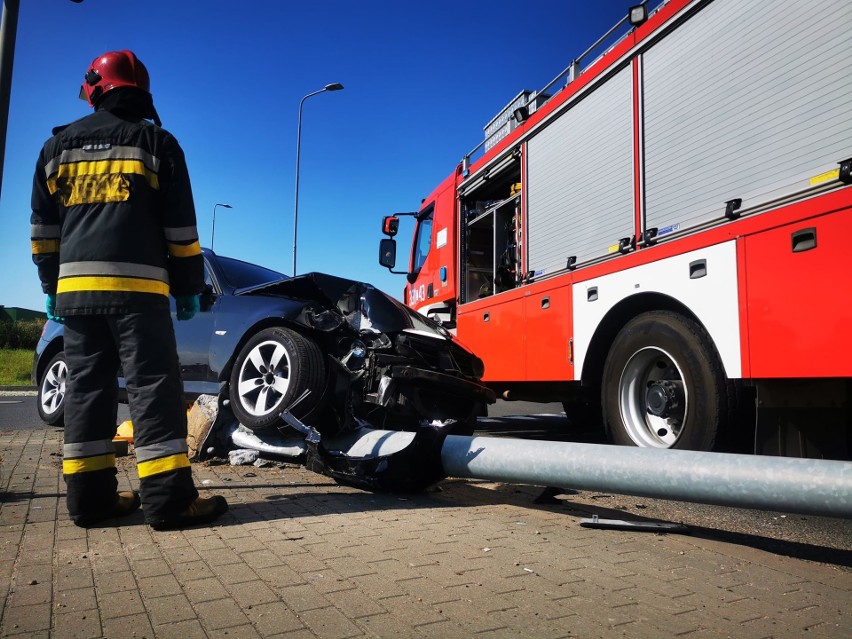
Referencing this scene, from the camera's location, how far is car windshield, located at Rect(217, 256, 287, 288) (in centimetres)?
591

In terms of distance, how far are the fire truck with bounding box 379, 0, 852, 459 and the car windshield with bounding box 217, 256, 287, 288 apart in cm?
234

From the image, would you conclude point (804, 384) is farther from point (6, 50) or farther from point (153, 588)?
point (6, 50)

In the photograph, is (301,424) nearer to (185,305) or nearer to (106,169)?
(185,305)

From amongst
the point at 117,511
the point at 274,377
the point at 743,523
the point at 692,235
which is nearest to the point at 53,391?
the point at 274,377

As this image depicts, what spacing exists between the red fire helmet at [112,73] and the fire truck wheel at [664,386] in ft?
11.7

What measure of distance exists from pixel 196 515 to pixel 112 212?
1.48 metres

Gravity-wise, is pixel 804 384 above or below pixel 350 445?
above

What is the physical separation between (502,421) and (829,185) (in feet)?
21.1

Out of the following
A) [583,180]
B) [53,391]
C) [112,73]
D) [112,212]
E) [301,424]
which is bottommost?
[301,424]

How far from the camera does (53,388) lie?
6836 mm

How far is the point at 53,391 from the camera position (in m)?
6.81

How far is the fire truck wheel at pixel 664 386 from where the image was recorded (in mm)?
4109

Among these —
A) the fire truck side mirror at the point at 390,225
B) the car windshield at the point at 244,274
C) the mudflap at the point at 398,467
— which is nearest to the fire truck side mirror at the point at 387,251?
the fire truck side mirror at the point at 390,225

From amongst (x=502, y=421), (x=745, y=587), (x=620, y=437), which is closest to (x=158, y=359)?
(x=745, y=587)
